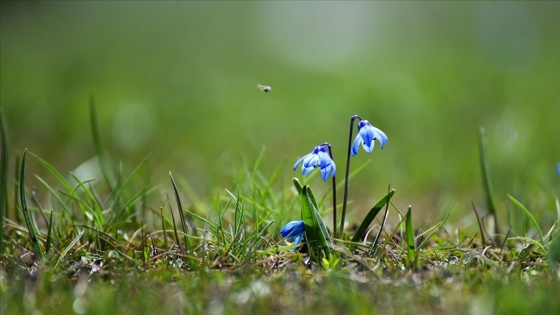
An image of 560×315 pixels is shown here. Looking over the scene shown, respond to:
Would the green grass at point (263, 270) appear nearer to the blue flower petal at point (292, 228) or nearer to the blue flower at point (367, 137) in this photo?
the blue flower petal at point (292, 228)

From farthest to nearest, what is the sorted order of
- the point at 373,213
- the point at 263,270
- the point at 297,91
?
the point at 297,91 → the point at 373,213 → the point at 263,270

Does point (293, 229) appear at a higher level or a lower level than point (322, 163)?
lower

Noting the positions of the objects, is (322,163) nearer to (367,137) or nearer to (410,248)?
(367,137)

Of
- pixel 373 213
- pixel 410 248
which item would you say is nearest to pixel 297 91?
pixel 373 213

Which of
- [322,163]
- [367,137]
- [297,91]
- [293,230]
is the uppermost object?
[367,137]

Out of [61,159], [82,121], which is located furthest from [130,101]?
[61,159]

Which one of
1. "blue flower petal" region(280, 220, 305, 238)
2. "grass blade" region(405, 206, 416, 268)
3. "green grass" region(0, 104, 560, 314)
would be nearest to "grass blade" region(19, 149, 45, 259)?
"green grass" region(0, 104, 560, 314)

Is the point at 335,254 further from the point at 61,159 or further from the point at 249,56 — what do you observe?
the point at 249,56
